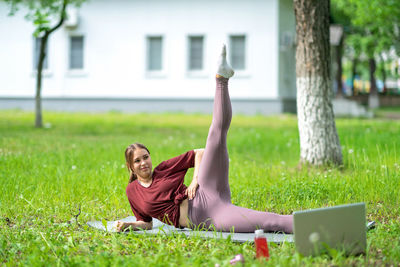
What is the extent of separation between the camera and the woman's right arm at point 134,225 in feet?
15.1

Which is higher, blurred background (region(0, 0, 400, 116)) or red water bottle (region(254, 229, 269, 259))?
blurred background (region(0, 0, 400, 116))

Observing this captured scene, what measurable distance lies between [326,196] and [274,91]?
17140mm

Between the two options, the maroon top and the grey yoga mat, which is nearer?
the grey yoga mat

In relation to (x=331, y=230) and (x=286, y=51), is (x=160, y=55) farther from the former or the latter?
(x=331, y=230)

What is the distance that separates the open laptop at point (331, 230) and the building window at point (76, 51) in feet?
74.0

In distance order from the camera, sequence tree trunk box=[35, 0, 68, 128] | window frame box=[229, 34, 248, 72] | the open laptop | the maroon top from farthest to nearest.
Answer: window frame box=[229, 34, 248, 72] < tree trunk box=[35, 0, 68, 128] < the maroon top < the open laptop

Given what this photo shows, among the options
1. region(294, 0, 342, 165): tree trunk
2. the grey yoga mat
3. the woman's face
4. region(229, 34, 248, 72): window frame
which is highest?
region(229, 34, 248, 72): window frame

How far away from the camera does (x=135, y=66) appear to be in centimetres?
2431

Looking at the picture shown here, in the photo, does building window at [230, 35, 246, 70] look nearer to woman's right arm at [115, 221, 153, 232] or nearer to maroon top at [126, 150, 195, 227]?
maroon top at [126, 150, 195, 227]

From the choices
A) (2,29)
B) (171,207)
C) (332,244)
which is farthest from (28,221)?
(2,29)

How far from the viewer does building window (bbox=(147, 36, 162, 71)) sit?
80.0 ft

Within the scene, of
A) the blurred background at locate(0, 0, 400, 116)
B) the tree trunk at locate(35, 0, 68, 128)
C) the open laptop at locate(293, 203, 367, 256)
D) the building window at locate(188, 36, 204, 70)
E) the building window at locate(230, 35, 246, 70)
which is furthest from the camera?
the building window at locate(188, 36, 204, 70)

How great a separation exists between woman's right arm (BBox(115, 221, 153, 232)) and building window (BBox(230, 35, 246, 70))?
747 inches

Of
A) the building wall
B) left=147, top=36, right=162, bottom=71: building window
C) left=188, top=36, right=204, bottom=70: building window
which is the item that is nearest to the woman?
the building wall
